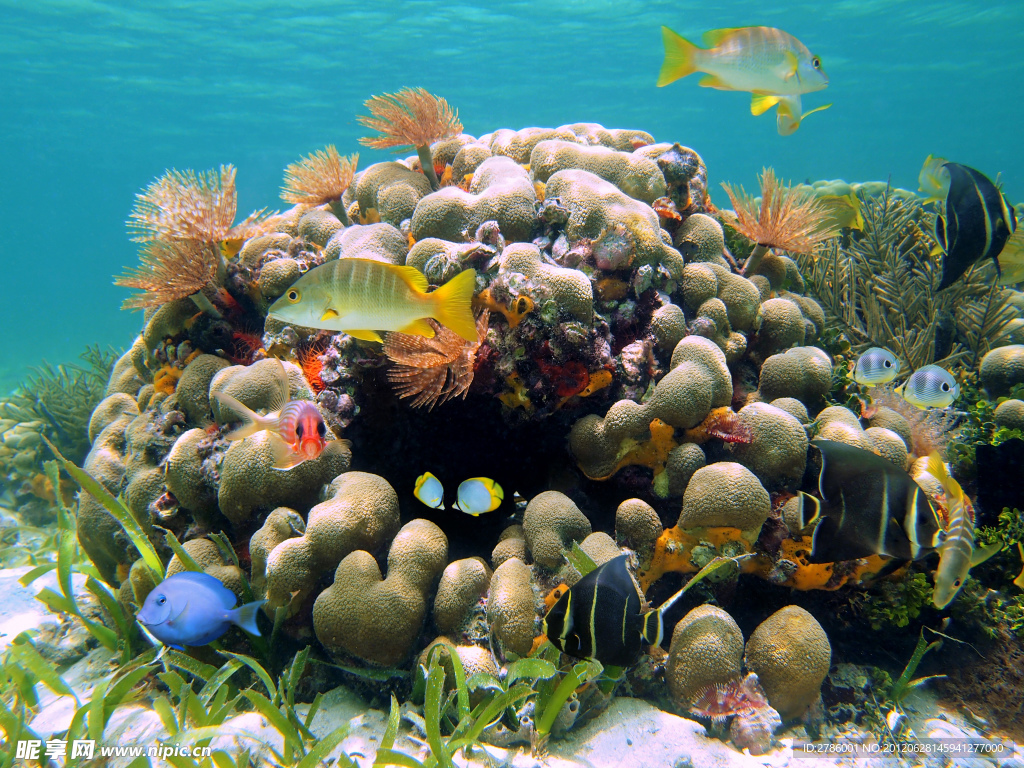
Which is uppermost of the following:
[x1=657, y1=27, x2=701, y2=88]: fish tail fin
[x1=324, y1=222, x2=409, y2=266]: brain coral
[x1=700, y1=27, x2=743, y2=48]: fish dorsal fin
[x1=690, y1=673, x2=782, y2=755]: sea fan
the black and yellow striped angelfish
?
[x1=700, y1=27, x2=743, y2=48]: fish dorsal fin

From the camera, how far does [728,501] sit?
2658 millimetres

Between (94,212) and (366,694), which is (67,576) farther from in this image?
(94,212)

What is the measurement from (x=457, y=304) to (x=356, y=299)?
45 cm

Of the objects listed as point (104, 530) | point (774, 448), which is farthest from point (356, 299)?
point (104, 530)

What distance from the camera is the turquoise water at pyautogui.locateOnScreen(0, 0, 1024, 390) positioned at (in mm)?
26875

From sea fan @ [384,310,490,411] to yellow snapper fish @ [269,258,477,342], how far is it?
759 millimetres

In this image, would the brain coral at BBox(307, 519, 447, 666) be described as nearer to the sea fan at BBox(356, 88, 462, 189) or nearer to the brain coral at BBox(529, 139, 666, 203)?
the brain coral at BBox(529, 139, 666, 203)

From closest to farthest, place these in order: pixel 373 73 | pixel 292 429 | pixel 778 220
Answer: pixel 292 429
pixel 778 220
pixel 373 73

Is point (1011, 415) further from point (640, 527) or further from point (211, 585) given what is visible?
point (211, 585)

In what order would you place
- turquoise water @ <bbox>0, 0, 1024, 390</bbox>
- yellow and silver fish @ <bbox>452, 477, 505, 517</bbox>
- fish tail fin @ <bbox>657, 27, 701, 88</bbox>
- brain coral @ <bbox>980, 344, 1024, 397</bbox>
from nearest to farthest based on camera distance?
1. yellow and silver fish @ <bbox>452, 477, 505, 517</bbox>
2. fish tail fin @ <bbox>657, 27, 701, 88</bbox>
3. brain coral @ <bbox>980, 344, 1024, 397</bbox>
4. turquoise water @ <bbox>0, 0, 1024, 390</bbox>

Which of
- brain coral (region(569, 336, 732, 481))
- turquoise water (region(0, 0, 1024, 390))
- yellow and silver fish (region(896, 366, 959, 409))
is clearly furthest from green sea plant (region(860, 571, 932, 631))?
turquoise water (region(0, 0, 1024, 390))

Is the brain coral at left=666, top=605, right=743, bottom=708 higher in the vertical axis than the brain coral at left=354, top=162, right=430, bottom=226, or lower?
lower

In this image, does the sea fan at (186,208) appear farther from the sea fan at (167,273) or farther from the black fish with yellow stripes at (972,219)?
the black fish with yellow stripes at (972,219)

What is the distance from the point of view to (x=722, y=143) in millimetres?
73625
